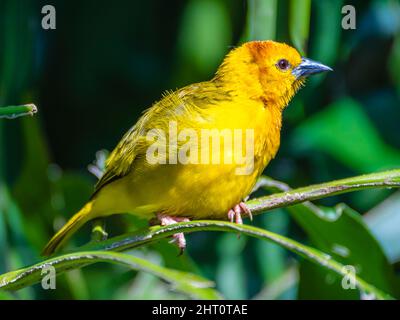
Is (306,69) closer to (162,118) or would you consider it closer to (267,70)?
(267,70)

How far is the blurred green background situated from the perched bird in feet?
0.79

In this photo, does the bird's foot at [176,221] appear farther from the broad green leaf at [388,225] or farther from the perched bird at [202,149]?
the broad green leaf at [388,225]

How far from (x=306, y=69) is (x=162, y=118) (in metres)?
0.41

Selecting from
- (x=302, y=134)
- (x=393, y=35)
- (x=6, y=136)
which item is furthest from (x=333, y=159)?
(x=6, y=136)

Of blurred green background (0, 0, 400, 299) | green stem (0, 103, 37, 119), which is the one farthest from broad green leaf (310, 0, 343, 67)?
green stem (0, 103, 37, 119)

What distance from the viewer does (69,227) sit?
1852 millimetres

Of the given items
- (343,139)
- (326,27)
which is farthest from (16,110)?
(343,139)

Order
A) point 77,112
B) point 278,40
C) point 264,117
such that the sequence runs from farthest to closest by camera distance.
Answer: point 77,112 → point 278,40 → point 264,117

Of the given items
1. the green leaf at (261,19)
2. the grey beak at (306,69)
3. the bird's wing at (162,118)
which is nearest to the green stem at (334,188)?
the bird's wing at (162,118)

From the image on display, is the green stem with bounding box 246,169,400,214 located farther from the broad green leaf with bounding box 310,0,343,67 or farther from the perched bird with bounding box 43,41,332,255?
the broad green leaf with bounding box 310,0,343,67

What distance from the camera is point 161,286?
227 centimetres

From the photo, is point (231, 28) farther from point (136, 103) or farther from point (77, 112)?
point (77, 112)

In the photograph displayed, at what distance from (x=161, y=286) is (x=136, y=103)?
2.24 feet

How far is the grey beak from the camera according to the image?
1884mm
